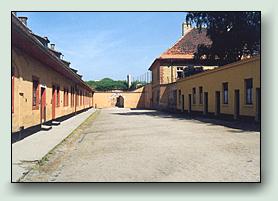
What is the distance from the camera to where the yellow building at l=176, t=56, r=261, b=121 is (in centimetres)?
1584

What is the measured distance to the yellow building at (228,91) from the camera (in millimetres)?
15836

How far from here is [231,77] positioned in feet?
60.8

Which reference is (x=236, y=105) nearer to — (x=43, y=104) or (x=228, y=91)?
(x=228, y=91)

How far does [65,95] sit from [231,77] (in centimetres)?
920

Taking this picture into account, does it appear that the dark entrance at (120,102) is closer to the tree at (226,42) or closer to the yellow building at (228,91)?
the yellow building at (228,91)

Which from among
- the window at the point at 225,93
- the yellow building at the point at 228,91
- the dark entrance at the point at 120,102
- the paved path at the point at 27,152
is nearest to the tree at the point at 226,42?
the yellow building at the point at 228,91

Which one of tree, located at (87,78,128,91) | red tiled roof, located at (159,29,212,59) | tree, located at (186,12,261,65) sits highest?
red tiled roof, located at (159,29,212,59)

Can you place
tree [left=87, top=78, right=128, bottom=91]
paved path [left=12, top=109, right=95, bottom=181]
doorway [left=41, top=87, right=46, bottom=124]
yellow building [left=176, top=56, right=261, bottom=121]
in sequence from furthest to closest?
tree [left=87, top=78, right=128, bottom=91]
yellow building [left=176, top=56, right=261, bottom=121]
doorway [left=41, top=87, right=46, bottom=124]
paved path [left=12, top=109, right=95, bottom=181]

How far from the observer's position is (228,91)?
1912 centimetres

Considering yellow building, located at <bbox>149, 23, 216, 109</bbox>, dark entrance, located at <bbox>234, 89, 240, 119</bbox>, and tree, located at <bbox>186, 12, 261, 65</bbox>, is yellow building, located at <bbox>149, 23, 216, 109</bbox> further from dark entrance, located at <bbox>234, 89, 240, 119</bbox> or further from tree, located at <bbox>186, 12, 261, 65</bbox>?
dark entrance, located at <bbox>234, 89, 240, 119</bbox>

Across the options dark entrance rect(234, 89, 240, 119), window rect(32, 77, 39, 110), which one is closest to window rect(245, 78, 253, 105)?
dark entrance rect(234, 89, 240, 119)

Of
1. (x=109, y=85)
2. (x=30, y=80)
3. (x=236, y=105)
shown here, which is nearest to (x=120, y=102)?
(x=109, y=85)
